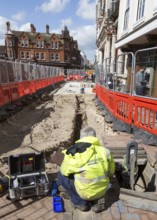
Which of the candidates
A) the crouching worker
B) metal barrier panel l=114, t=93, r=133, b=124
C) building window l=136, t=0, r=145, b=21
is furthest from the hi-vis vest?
building window l=136, t=0, r=145, b=21

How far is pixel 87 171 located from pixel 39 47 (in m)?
61.4

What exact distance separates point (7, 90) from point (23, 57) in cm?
5311

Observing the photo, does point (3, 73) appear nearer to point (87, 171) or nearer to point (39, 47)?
point (87, 171)

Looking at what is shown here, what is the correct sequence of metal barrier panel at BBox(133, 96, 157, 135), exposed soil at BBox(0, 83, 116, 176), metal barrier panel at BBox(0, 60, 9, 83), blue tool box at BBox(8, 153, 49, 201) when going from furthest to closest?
metal barrier panel at BBox(0, 60, 9, 83) → exposed soil at BBox(0, 83, 116, 176) → metal barrier panel at BBox(133, 96, 157, 135) → blue tool box at BBox(8, 153, 49, 201)

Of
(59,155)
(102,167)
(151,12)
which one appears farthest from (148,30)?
(102,167)

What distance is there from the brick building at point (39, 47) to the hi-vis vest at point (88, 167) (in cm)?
5724

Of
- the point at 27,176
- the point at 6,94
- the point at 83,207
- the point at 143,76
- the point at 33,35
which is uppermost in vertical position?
the point at 33,35

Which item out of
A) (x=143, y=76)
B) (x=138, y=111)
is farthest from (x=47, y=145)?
(x=143, y=76)

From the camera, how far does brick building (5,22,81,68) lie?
189ft

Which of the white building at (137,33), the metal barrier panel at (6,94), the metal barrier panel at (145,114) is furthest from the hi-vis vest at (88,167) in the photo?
the metal barrier panel at (6,94)

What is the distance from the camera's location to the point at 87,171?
273 cm

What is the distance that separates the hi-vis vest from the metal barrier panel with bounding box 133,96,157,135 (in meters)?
2.38

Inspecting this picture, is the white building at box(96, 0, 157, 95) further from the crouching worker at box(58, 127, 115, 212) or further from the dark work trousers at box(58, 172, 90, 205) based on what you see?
the dark work trousers at box(58, 172, 90, 205)

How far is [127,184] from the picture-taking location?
162 inches
